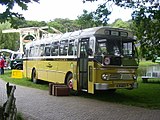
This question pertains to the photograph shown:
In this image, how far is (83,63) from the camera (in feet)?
48.0

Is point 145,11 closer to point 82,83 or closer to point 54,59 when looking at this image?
point 82,83

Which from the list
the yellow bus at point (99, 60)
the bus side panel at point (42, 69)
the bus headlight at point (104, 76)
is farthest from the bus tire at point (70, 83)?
the bus side panel at point (42, 69)

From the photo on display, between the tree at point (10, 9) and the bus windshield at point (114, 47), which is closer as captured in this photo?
the tree at point (10, 9)

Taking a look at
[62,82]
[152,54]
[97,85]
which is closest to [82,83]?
[97,85]

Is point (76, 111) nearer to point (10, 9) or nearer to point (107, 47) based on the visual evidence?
point (107, 47)

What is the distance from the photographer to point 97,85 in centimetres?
1343

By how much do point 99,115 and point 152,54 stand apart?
12595 millimetres

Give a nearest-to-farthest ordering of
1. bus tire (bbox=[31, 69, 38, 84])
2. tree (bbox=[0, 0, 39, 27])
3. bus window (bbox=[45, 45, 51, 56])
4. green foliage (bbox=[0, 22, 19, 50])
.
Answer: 1. tree (bbox=[0, 0, 39, 27])
2. bus window (bbox=[45, 45, 51, 56])
3. bus tire (bbox=[31, 69, 38, 84])
4. green foliage (bbox=[0, 22, 19, 50])

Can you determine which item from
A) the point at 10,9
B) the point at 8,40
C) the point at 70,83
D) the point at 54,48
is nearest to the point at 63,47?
the point at 54,48

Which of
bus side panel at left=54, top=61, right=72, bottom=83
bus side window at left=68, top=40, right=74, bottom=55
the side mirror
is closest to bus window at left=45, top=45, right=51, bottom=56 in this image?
bus side panel at left=54, top=61, right=72, bottom=83

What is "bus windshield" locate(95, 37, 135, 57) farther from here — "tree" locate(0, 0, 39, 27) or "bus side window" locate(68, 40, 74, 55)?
"tree" locate(0, 0, 39, 27)

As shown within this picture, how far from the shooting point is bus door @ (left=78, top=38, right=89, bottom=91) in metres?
14.4

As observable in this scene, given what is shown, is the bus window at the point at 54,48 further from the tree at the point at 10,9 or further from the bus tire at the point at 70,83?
the tree at the point at 10,9

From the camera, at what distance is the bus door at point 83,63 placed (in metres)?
14.4
